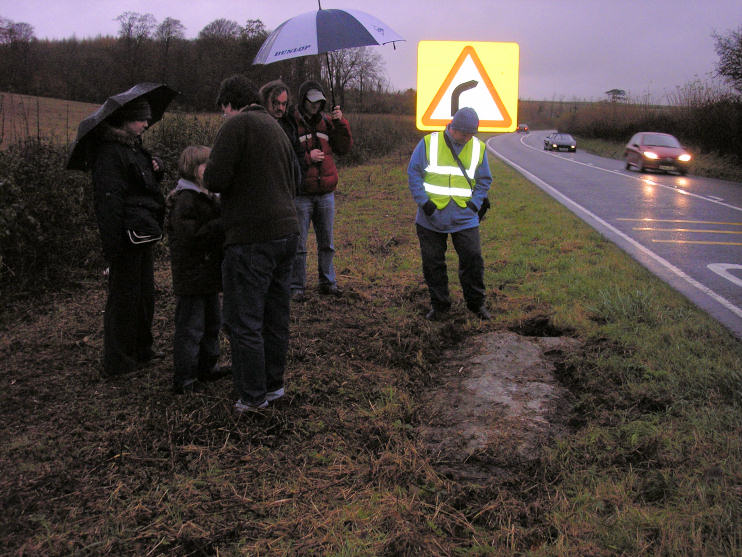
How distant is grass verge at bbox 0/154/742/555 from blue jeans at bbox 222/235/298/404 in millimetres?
260

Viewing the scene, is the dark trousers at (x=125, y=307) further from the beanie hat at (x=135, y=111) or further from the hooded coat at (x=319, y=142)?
the hooded coat at (x=319, y=142)

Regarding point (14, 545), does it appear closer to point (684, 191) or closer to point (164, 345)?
point (164, 345)

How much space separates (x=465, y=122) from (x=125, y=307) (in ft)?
10.2

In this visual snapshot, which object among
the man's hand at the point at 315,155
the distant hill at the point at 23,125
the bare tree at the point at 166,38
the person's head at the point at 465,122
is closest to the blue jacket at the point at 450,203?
the person's head at the point at 465,122

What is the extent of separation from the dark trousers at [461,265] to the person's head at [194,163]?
93.2 inches

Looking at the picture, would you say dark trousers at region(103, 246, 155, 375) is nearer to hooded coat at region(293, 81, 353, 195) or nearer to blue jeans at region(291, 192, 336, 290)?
blue jeans at region(291, 192, 336, 290)

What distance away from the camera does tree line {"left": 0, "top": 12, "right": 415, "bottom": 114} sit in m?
13.2

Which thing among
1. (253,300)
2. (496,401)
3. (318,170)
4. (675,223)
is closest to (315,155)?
(318,170)

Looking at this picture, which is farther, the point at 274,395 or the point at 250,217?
the point at 274,395

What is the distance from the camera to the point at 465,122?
5.23 m

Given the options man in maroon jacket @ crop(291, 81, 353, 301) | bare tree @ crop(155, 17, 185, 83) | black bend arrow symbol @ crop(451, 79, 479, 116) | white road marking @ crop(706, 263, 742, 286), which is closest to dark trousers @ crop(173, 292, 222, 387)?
man in maroon jacket @ crop(291, 81, 353, 301)

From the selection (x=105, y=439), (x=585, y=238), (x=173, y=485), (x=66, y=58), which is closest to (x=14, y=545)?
(x=173, y=485)

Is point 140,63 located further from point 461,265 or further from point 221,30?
point 461,265

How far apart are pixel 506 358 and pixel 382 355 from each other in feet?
3.08
